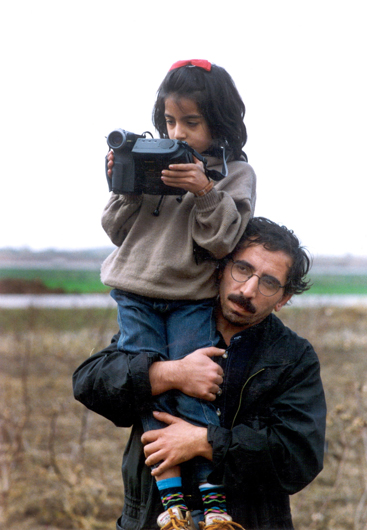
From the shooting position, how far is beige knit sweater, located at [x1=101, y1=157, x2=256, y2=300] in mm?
1549

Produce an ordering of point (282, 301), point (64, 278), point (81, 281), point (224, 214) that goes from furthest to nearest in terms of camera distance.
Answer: point (64, 278) → point (81, 281) → point (282, 301) → point (224, 214)

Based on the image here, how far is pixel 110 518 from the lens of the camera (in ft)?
12.3

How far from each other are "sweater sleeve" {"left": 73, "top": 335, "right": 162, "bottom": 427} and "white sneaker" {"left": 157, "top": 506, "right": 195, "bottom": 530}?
0.94 feet

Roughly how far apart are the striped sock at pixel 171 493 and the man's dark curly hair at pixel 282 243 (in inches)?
25.8

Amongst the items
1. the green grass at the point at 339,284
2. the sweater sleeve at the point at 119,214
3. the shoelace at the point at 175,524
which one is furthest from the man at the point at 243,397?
the green grass at the point at 339,284

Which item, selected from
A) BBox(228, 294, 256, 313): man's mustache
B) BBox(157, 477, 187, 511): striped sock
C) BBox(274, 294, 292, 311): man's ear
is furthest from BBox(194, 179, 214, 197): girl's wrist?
BBox(157, 477, 187, 511): striped sock

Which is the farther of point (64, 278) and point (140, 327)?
point (64, 278)

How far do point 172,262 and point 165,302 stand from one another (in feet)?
0.43

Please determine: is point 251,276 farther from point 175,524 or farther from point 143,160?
point 175,524

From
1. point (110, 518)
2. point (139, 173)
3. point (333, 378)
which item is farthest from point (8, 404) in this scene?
point (139, 173)

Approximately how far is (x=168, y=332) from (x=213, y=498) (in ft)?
1.58

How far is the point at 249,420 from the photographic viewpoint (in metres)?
1.59

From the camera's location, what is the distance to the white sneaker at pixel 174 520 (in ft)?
4.66

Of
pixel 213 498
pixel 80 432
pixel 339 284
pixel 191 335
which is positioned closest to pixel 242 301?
pixel 191 335
